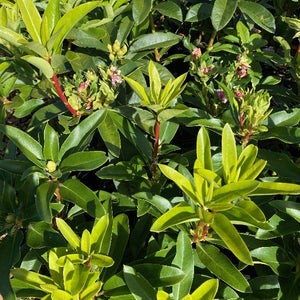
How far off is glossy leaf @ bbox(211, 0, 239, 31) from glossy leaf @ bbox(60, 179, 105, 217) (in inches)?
39.3

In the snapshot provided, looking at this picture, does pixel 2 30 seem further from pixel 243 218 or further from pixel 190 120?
pixel 243 218

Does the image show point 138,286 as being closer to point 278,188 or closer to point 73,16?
point 278,188

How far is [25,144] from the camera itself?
127 cm

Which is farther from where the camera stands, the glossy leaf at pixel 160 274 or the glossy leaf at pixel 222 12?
the glossy leaf at pixel 222 12

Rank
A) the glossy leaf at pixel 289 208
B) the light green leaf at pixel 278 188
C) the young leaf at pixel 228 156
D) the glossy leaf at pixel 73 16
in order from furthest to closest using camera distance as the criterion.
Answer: the glossy leaf at pixel 73 16 < the glossy leaf at pixel 289 208 < the young leaf at pixel 228 156 < the light green leaf at pixel 278 188

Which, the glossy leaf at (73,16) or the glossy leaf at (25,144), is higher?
the glossy leaf at (73,16)

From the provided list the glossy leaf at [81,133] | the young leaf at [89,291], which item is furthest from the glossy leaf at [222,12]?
the young leaf at [89,291]

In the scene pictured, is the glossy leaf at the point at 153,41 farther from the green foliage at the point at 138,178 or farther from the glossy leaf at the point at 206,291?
the glossy leaf at the point at 206,291

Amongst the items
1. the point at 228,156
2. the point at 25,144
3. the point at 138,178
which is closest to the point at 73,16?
the point at 25,144

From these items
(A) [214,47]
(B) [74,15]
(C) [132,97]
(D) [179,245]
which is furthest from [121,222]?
(A) [214,47]

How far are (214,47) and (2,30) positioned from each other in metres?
1.11

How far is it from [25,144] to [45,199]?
0.84 ft

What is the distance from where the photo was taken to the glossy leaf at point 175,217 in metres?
1.04

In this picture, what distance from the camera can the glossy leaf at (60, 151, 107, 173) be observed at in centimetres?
125
